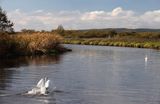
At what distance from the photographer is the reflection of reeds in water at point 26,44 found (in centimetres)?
5386

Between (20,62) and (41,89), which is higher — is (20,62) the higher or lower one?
the lower one

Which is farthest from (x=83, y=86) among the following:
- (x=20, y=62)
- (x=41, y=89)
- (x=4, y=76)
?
(x=20, y=62)

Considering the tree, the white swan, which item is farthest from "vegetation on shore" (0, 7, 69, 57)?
the white swan

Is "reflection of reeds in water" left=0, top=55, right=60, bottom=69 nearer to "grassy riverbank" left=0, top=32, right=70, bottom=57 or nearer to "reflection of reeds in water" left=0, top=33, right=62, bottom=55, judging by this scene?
"grassy riverbank" left=0, top=32, right=70, bottom=57

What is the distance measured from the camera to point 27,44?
57625 millimetres

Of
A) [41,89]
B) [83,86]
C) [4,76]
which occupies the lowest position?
[83,86]

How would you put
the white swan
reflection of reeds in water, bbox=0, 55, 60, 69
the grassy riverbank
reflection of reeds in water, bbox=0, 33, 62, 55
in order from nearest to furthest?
1. the white swan
2. reflection of reeds in water, bbox=0, 55, 60, 69
3. the grassy riverbank
4. reflection of reeds in water, bbox=0, 33, 62, 55

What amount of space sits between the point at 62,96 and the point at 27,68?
16.6m

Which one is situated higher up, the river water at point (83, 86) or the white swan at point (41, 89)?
the white swan at point (41, 89)

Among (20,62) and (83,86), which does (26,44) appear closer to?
(20,62)

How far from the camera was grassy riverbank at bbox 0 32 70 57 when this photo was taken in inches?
2115

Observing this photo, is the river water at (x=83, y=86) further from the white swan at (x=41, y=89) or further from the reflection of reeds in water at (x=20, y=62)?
the reflection of reeds in water at (x=20, y=62)

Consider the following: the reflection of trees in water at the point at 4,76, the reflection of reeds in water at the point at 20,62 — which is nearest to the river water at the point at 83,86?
the reflection of trees in water at the point at 4,76

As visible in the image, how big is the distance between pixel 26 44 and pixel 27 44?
0.30 metres
